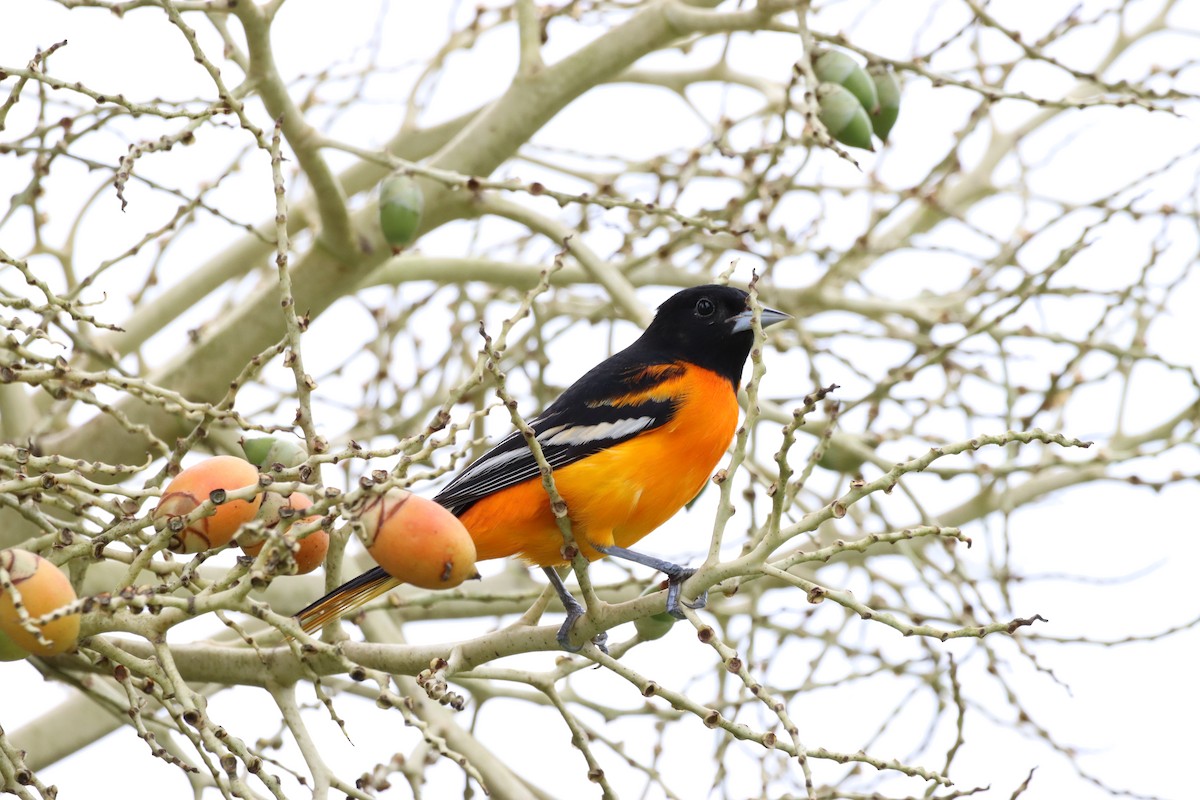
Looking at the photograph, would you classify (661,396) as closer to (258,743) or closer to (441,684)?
(258,743)

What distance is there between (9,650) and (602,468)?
1.84m

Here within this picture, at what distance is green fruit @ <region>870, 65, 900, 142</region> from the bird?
2.68 ft

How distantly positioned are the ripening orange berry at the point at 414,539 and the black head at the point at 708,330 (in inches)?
87.4

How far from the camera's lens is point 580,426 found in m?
4.30

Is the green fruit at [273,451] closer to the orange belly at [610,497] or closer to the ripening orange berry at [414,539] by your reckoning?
the ripening orange berry at [414,539]

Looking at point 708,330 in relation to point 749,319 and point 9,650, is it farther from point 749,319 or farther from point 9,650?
point 9,650

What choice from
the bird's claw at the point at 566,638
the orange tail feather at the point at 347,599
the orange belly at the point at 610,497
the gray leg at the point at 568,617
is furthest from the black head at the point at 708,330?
the bird's claw at the point at 566,638

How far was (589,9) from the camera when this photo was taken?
5.71m

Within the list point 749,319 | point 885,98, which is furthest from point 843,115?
point 749,319

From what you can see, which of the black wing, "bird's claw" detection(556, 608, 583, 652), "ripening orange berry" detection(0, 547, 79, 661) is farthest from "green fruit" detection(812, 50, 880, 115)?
"ripening orange berry" detection(0, 547, 79, 661)

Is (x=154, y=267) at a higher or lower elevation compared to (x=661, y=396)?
higher

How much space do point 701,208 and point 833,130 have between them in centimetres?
84

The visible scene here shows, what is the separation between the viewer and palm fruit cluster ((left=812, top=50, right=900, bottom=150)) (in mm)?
4391

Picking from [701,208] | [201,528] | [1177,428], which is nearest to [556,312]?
[701,208]
